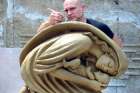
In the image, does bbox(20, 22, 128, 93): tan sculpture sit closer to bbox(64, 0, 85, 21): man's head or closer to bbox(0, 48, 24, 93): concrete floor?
bbox(64, 0, 85, 21): man's head

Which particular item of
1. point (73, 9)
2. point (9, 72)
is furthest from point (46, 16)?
point (73, 9)

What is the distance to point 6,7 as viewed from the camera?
341 inches

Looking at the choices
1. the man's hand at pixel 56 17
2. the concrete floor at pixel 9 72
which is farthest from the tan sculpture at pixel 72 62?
the concrete floor at pixel 9 72

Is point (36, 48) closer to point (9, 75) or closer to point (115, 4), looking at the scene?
point (9, 75)

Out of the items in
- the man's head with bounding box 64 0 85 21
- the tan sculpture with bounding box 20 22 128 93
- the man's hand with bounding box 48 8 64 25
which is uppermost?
the man's head with bounding box 64 0 85 21

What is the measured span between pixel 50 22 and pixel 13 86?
1166 millimetres

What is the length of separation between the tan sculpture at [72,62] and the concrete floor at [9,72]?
1107 mm

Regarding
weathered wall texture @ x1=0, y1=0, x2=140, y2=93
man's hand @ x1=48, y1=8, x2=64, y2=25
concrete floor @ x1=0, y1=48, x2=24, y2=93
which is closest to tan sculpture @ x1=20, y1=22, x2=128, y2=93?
man's hand @ x1=48, y1=8, x2=64, y2=25

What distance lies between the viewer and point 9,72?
4180 millimetres

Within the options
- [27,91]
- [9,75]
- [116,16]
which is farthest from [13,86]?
[116,16]

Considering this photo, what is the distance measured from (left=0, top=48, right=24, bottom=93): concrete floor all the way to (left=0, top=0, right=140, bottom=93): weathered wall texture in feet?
13.4

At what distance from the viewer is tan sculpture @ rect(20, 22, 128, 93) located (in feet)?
9.62

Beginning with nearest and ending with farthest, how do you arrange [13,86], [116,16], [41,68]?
[41,68], [13,86], [116,16]

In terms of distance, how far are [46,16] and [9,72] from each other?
171 inches
